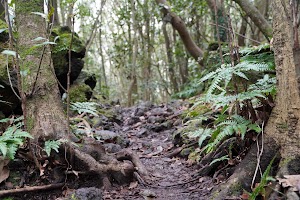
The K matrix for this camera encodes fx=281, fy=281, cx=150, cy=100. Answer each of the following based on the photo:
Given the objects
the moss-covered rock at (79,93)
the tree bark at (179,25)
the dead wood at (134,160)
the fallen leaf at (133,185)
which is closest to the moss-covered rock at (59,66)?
the moss-covered rock at (79,93)

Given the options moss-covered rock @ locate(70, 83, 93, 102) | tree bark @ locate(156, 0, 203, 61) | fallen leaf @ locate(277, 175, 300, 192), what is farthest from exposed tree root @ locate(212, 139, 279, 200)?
tree bark @ locate(156, 0, 203, 61)

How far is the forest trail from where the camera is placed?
10.6 feet

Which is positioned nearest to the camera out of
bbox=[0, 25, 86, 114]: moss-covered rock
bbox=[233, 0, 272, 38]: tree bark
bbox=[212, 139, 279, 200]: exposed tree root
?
bbox=[212, 139, 279, 200]: exposed tree root

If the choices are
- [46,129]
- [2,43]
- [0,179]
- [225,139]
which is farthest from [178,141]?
[2,43]

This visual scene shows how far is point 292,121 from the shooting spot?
2.52 metres

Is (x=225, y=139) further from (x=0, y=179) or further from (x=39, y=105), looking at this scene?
(x=0, y=179)

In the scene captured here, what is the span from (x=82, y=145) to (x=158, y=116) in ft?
15.5

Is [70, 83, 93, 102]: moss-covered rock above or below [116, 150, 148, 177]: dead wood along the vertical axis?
above

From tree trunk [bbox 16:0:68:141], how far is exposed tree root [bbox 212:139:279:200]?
1.87 meters

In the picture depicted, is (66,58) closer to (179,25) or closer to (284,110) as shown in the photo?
(284,110)

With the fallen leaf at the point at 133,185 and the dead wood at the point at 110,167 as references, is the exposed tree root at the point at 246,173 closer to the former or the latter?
the fallen leaf at the point at 133,185

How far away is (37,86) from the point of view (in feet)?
11.6

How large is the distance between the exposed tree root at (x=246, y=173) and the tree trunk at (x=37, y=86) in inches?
73.6

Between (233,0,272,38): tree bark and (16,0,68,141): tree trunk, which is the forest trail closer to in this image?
(16,0,68,141): tree trunk
